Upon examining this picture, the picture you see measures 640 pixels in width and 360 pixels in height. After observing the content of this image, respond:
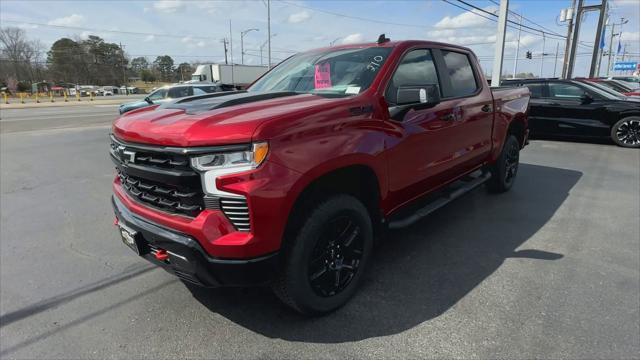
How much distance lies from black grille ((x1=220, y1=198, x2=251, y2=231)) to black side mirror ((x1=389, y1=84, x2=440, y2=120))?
1.39m

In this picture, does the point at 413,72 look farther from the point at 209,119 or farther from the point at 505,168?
the point at 505,168

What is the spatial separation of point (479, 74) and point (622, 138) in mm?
7240

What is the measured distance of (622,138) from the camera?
9.63 meters

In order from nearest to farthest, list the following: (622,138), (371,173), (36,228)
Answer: (371,173) < (36,228) < (622,138)

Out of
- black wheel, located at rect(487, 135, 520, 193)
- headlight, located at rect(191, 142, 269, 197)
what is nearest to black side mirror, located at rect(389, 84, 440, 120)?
headlight, located at rect(191, 142, 269, 197)

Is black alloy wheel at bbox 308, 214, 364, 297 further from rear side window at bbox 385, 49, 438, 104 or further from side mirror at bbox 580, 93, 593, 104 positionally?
side mirror at bbox 580, 93, 593, 104

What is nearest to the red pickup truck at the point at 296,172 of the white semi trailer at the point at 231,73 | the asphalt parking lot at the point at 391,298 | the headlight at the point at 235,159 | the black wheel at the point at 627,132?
the headlight at the point at 235,159

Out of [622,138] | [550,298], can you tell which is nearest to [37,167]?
[550,298]

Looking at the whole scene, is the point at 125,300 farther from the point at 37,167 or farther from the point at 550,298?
the point at 37,167

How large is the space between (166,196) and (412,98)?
1.77 metres

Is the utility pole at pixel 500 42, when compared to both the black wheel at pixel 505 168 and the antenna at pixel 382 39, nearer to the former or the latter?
the black wheel at pixel 505 168

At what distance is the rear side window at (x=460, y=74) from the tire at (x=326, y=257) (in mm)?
1800

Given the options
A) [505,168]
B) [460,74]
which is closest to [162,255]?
[460,74]

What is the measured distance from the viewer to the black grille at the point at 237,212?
7.07 feet
